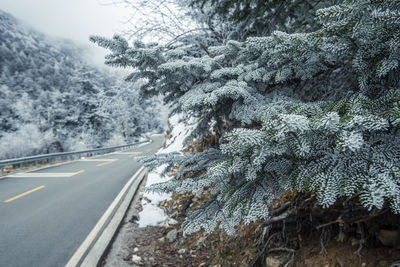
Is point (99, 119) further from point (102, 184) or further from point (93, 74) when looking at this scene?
point (102, 184)

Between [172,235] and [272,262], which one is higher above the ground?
[272,262]

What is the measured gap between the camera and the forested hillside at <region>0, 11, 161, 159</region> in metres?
22.4

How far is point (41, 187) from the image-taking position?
703 centimetres

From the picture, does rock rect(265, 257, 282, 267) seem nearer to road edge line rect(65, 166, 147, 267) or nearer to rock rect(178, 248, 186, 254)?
rock rect(178, 248, 186, 254)

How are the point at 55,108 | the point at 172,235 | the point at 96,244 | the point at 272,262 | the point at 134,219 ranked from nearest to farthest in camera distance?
the point at 272,262 → the point at 96,244 → the point at 172,235 → the point at 134,219 → the point at 55,108

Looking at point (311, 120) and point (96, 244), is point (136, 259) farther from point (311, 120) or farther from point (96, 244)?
point (311, 120)

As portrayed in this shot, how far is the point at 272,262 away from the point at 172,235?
194cm

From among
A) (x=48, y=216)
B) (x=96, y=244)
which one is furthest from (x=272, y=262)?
(x=48, y=216)

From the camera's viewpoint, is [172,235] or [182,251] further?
[172,235]

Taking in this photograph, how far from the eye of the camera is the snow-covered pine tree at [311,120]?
933 millimetres

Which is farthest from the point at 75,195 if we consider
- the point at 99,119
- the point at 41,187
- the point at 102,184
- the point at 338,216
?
the point at 99,119

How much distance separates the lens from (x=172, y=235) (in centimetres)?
336

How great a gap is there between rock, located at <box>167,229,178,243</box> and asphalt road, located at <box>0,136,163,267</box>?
Result: 4.72 ft

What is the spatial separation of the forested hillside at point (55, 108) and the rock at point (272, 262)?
11.6 feet
